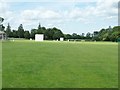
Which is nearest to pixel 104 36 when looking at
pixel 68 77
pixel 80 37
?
pixel 80 37

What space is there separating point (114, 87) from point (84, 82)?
3.96 ft

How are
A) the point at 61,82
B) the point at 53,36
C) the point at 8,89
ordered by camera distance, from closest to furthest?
the point at 8,89, the point at 61,82, the point at 53,36

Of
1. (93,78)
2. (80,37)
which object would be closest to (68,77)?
(93,78)

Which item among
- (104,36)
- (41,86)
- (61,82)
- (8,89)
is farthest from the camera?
(104,36)

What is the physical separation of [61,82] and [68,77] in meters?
1.27

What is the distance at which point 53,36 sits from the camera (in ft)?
429

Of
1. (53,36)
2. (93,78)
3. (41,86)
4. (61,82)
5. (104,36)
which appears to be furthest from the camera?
(53,36)

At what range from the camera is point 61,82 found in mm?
10148

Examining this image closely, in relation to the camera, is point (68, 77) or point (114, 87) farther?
point (68, 77)

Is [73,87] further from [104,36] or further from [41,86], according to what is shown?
[104,36]

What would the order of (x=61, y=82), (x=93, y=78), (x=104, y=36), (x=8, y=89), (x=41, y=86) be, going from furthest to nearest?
(x=104, y=36) → (x=93, y=78) → (x=61, y=82) → (x=41, y=86) → (x=8, y=89)

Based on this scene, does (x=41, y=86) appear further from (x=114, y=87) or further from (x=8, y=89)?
(x=114, y=87)

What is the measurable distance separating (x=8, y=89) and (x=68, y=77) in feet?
10.2

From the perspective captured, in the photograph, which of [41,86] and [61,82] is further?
[61,82]
